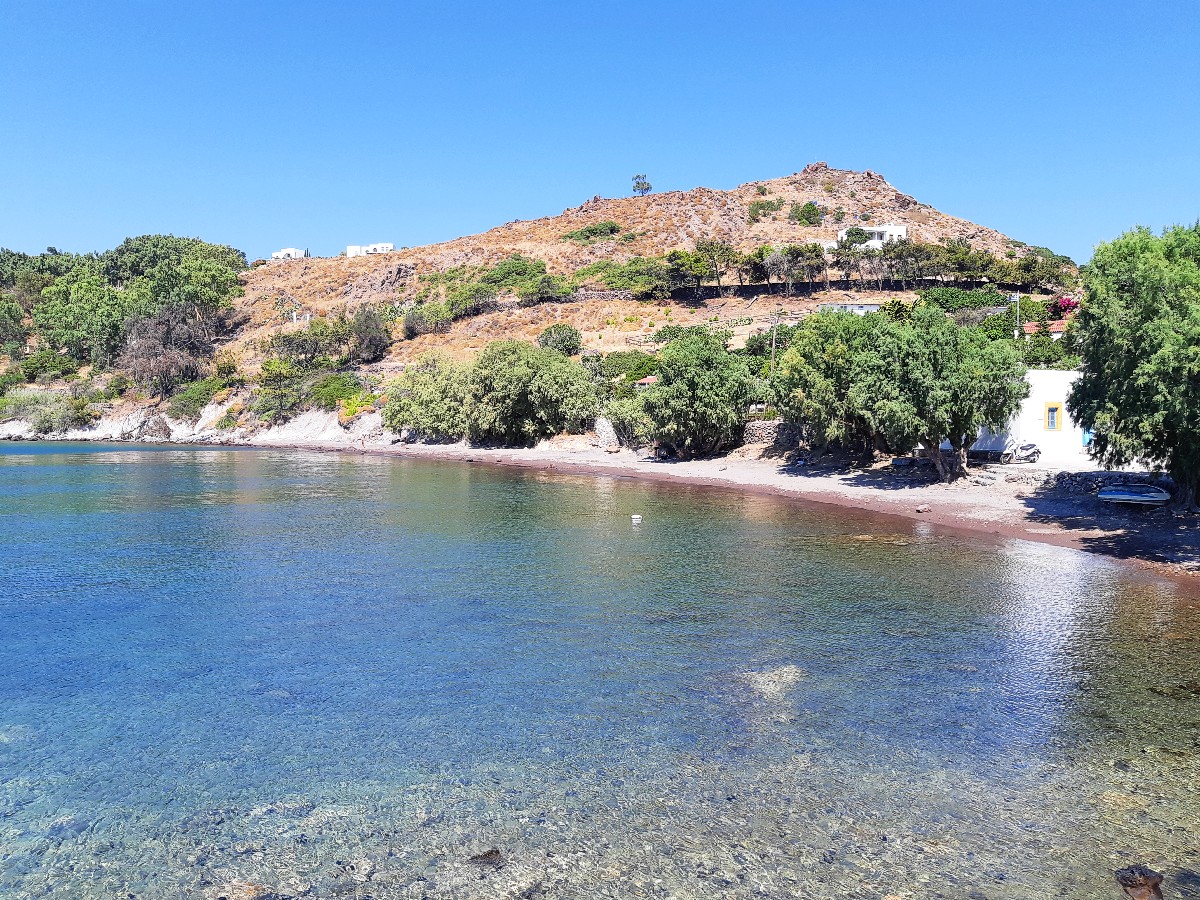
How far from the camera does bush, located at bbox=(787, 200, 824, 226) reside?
143125 mm

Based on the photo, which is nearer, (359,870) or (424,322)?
(359,870)

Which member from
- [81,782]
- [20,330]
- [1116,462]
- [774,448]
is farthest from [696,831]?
[20,330]

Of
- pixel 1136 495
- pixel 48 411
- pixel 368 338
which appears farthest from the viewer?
pixel 368 338

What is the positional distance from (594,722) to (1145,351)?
24689mm

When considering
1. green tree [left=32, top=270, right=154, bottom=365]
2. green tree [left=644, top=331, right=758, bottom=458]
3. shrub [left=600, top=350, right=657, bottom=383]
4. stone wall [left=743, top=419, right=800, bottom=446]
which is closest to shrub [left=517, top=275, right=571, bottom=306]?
shrub [left=600, top=350, right=657, bottom=383]

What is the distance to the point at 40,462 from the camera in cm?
7031

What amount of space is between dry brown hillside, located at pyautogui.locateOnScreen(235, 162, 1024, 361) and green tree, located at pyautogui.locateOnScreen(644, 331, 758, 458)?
7361 centimetres

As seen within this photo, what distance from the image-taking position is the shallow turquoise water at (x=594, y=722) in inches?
461

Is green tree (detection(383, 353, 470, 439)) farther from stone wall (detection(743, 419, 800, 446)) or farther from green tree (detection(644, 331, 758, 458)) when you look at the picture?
stone wall (detection(743, 419, 800, 446))

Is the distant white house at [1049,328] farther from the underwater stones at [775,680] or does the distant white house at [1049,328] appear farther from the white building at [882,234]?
the underwater stones at [775,680]

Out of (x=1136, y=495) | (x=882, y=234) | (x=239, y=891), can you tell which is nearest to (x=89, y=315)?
(x=882, y=234)

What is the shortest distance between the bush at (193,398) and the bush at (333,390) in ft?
48.2

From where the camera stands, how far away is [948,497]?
141 feet

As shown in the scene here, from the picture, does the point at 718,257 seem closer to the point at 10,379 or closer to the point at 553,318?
the point at 553,318
